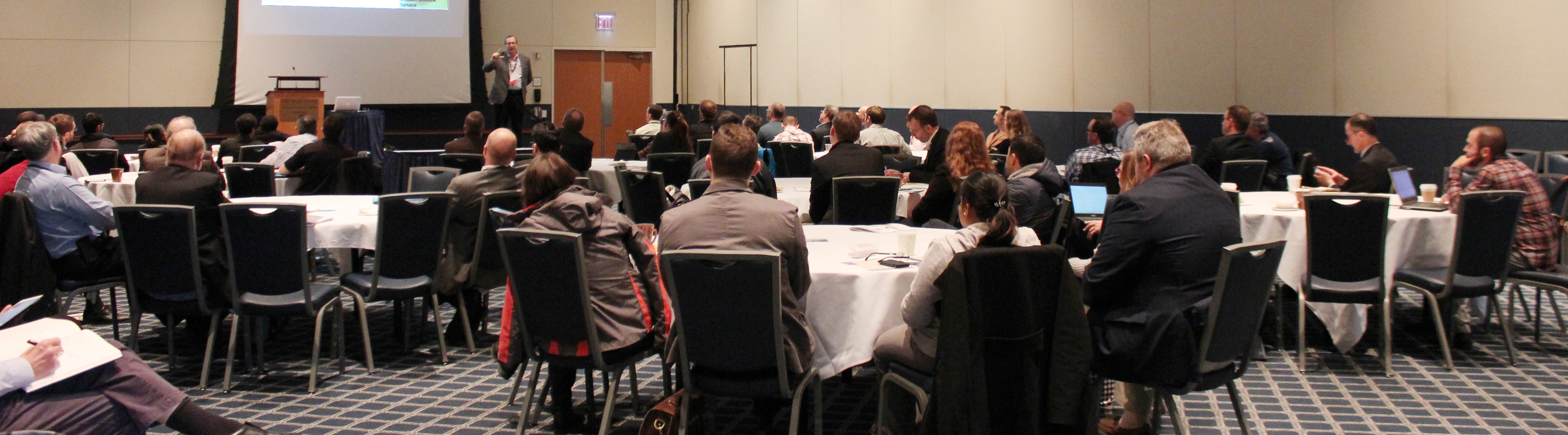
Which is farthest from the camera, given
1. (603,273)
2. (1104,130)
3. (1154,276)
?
(1104,130)

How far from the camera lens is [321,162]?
7.67 metres

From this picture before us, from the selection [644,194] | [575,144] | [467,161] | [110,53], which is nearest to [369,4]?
[110,53]

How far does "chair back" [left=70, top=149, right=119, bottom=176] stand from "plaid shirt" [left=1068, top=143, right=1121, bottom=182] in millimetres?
6793

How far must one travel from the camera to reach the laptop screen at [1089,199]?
224 inches

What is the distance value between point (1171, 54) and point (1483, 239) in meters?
6.03

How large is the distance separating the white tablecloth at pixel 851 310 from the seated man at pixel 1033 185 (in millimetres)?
1603

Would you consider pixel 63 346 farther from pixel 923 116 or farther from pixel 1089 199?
pixel 923 116

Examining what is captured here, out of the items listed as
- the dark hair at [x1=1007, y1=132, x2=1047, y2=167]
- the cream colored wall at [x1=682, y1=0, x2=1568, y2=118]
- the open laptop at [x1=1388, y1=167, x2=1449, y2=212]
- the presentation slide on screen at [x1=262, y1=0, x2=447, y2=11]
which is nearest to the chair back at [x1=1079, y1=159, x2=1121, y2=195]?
the dark hair at [x1=1007, y1=132, x2=1047, y2=167]

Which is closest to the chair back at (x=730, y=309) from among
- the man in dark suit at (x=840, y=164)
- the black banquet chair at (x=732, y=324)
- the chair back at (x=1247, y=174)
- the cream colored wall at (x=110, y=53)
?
the black banquet chair at (x=732, y=324)

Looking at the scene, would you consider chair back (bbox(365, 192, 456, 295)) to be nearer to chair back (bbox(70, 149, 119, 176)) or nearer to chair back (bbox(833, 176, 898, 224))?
chair back (bbox(833, 176, 898, 224))

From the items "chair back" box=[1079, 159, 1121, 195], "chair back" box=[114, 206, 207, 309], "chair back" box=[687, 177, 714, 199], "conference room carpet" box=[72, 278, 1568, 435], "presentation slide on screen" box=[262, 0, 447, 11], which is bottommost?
"conference room carpet" box=[72, 278, 1568, 435]

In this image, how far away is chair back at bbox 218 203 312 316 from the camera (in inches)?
187

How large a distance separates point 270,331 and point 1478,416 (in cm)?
530

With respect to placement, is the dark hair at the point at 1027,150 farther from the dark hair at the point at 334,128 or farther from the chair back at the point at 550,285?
the dark hair at the point at 334,128
